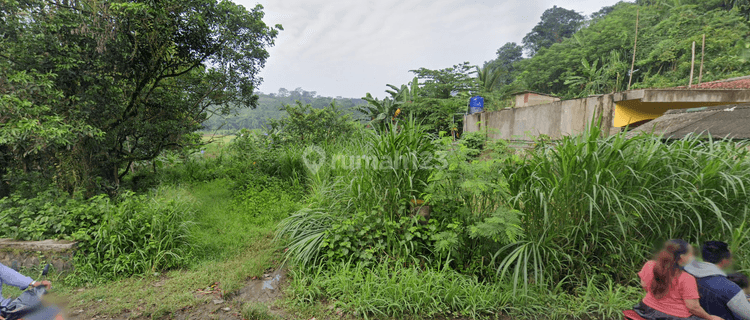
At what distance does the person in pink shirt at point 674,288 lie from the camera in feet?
6.49

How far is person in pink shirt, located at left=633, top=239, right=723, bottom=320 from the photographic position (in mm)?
1979

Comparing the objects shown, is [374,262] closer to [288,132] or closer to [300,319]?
[300,319]

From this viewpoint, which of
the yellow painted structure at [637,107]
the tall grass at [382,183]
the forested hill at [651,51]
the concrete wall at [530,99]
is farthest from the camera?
the forested hill at [651,51]

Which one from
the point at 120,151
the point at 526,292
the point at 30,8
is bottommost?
the point at 526,292

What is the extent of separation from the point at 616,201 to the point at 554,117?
14.7 ft

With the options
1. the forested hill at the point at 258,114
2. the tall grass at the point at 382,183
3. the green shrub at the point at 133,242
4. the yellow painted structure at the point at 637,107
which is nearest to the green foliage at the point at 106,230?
the green shrub at the point at 133,242

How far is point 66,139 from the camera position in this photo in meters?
3.85

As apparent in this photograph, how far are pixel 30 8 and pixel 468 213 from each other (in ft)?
19.6

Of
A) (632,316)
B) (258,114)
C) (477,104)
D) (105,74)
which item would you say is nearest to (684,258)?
(632,316)

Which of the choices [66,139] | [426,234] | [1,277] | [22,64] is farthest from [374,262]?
[22,64]

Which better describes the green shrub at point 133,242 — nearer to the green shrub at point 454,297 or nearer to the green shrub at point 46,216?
the green shrub at point 46,216

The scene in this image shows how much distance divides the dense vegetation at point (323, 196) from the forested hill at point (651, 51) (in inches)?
403

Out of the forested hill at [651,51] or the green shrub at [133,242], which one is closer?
the green shrub at [133,242]

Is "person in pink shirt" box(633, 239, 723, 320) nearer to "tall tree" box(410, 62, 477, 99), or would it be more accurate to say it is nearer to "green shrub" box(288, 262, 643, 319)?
"green shrub" box(288, 262, 643, 319)
